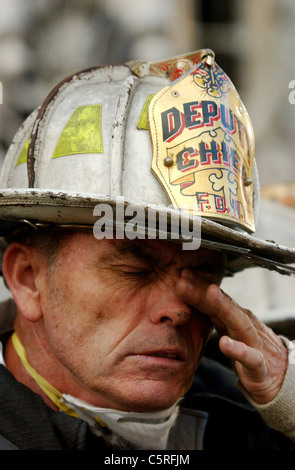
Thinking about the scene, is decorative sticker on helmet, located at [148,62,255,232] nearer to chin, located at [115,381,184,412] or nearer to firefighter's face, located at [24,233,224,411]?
firefighter's face, located at [24,233,224,411]

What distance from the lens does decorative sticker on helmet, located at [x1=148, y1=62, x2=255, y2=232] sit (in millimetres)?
2180

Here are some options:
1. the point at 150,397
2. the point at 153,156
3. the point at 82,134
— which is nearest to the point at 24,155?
the point at 82,134

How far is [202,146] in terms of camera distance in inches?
87.4

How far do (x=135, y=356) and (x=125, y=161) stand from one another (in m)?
0.73

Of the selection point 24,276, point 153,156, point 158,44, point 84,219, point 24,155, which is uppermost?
point 158,44

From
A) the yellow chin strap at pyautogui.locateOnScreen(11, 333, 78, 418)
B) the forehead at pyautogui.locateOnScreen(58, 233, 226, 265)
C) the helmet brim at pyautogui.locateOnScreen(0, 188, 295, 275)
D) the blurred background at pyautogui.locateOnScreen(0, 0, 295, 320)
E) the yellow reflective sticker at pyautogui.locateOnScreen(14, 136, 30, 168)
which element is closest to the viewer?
the helmet brim at pyautogui.locateOnScreen(0, 188, 295, 275)

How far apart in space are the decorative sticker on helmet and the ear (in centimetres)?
66

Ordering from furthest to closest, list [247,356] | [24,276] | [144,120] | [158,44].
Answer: [158,44], [24,276], [144,120], [247,356]

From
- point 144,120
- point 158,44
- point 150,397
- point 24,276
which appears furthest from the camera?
point 158,44

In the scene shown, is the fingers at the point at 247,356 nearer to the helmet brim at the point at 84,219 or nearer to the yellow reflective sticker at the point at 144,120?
the helmet brim at the point at 84,219

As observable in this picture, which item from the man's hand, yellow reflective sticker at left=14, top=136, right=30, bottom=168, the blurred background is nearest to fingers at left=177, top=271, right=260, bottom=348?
the man's hand

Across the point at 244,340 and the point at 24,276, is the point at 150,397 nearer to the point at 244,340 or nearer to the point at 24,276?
the point at 244,340

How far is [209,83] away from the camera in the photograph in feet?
7.72

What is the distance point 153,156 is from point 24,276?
2.45 feet
